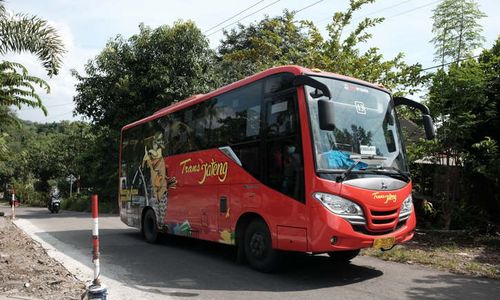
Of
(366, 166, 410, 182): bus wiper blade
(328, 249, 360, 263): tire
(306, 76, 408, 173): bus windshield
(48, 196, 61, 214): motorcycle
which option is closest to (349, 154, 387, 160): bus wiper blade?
(306, 76, 408, 173): bus windshield

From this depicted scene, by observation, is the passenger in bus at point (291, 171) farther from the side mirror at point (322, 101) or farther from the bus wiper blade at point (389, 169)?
the bus wiper blade at point (389, 169)

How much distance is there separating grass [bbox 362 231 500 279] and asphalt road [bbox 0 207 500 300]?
0.40 m

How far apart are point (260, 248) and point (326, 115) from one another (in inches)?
104

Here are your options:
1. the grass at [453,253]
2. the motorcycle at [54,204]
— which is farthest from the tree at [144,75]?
the grass at [453,253]

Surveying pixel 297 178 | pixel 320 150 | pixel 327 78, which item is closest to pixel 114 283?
pixel 297 178

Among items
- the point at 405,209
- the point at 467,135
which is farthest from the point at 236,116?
the point at 467,135

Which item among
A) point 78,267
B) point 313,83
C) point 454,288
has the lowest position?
point 454,288

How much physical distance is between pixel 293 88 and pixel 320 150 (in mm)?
1121

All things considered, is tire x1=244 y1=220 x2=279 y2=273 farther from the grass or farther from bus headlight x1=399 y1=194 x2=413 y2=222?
the grass

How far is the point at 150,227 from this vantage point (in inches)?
483

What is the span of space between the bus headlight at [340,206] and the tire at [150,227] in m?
6.28

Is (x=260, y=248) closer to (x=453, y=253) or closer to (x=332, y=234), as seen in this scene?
(x=332, y=234)

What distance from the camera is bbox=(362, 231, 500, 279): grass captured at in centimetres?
807

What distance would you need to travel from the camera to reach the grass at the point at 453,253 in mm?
8070
